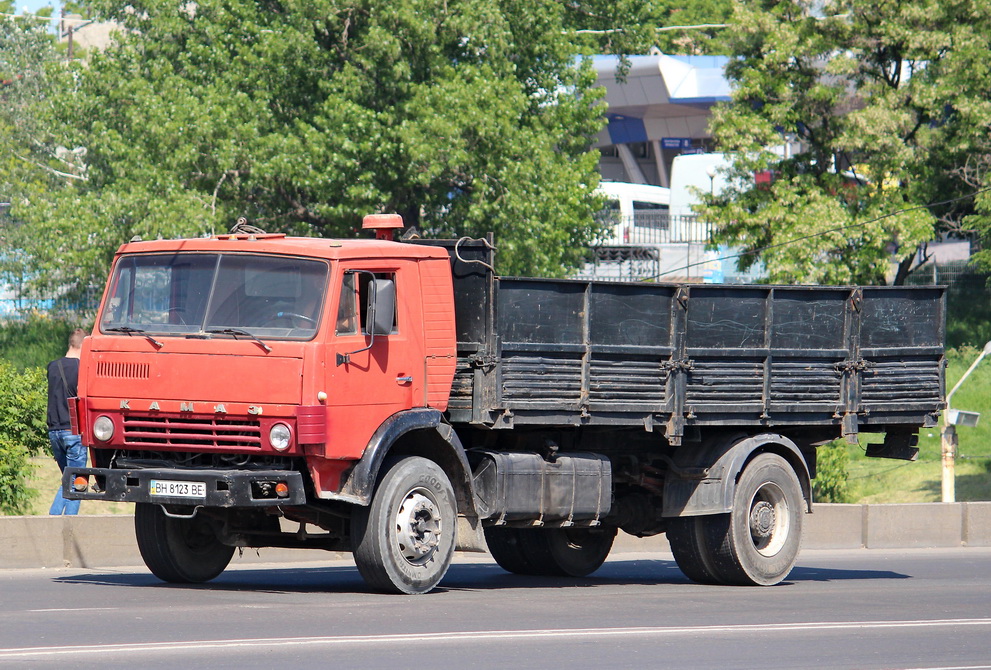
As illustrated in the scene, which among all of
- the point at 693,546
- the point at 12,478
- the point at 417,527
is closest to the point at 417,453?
the point at 417,527

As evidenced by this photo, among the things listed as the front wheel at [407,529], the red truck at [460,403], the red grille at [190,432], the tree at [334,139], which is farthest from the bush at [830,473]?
the red grille at [190,432]

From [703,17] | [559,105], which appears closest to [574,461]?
[559,105]

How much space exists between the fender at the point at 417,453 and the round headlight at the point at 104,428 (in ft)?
5.53

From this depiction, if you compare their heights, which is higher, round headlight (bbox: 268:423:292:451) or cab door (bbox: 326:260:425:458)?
cab door (bbox: 326:260:425:458)

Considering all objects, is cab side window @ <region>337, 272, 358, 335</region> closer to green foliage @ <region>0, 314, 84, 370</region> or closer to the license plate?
the license plate

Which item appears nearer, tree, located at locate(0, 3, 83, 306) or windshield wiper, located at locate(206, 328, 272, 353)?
windshield wiper, located at locate(206, 328, 272, 353)

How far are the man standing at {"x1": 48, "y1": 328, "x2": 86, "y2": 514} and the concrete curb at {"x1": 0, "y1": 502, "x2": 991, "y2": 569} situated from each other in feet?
3.84

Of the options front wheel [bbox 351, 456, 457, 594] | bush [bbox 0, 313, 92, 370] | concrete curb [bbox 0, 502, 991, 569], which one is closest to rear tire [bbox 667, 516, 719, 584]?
front wheel [bbox 351, 456, 457, 594]

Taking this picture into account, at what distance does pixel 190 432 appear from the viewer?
→ 10148 millimetres

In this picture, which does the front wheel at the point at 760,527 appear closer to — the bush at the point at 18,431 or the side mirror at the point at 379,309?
the side mirror at the point at 379,309

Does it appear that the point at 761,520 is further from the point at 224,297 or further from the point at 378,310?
the point at 224,297

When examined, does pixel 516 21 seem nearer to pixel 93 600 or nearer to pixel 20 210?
pixel 20 210

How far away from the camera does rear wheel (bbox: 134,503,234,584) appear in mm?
11133

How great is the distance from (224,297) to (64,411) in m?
4.33
